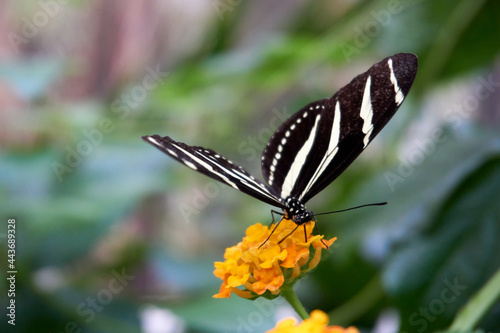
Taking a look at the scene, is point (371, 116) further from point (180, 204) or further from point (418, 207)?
point (180, 204)

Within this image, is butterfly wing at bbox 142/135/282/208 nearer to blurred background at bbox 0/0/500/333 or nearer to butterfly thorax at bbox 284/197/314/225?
butterfly thorax at bbox 284/197/314/225

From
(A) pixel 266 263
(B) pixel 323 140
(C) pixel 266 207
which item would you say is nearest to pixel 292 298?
(A) pixel 266 263

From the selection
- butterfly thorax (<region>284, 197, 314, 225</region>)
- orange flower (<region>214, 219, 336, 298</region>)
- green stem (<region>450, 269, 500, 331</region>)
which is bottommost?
green stem (<region>450, 269, 500, 331</region>)

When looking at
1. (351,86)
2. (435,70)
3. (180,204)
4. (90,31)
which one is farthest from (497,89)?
(90,31)

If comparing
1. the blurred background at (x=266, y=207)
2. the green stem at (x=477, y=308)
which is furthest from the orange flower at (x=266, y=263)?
the blurred background at (x=266, y=207)

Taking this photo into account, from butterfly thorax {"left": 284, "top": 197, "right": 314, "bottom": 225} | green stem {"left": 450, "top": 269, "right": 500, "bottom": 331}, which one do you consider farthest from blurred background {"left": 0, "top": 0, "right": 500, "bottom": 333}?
butterfly thorax {"left": 284, "top": 197, "right": 314, "bottom": 225}

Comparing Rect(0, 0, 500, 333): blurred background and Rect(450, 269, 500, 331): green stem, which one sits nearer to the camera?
Rect(450, 269, 500, 331): green stem

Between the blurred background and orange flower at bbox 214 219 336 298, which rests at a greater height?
the blurred background

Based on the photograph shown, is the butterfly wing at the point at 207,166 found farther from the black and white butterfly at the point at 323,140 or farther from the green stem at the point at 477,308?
the green stem at the point at 477,308
